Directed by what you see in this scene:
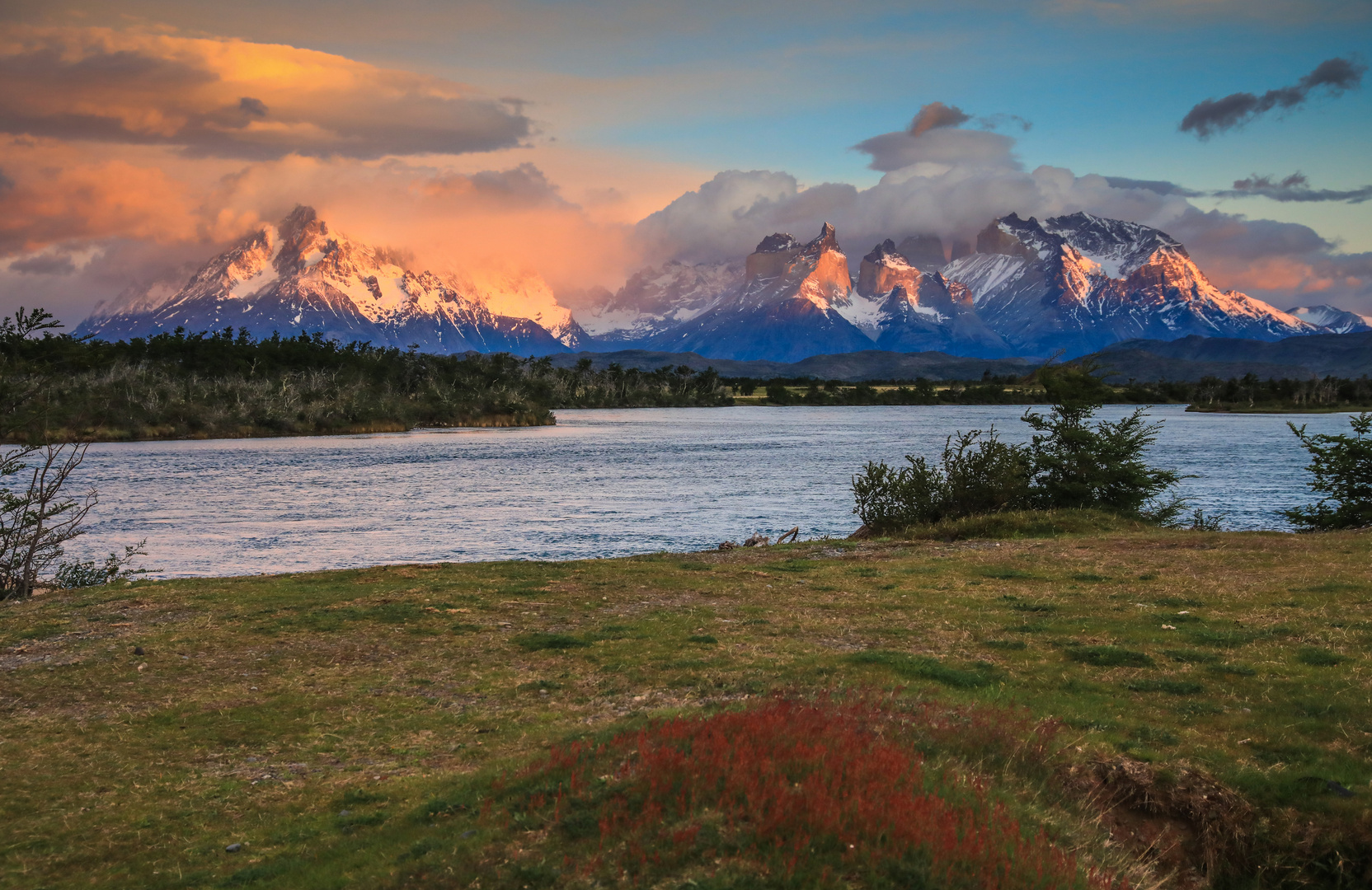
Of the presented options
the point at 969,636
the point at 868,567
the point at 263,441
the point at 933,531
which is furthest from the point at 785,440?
the point at 969,636

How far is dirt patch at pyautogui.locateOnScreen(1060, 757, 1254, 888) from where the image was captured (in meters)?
10.1

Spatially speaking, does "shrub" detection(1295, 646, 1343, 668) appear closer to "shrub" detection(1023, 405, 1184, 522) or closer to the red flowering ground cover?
the red flowering ground cover

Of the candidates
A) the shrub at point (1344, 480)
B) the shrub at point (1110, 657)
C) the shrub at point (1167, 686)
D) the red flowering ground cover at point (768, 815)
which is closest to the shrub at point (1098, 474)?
the shrub at point (1344, 480)

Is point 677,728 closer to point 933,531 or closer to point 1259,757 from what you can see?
point 1259,757

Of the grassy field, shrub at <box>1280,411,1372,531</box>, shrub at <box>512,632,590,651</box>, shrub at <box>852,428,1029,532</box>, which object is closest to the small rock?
the grassy field

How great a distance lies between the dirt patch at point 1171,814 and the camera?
1010 centimetres

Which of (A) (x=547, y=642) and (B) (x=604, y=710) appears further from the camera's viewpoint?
(A) (x=547, y=642)

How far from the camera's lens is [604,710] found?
12797mm

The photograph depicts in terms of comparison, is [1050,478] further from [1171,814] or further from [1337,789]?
[1171,814]

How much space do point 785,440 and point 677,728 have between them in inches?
4505

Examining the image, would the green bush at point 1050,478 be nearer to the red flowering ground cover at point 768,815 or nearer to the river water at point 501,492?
the river water at point 501,492

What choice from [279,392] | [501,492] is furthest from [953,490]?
[279,392]

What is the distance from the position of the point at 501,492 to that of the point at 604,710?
185ft

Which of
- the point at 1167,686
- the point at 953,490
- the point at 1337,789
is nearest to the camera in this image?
the point at 1337,789
